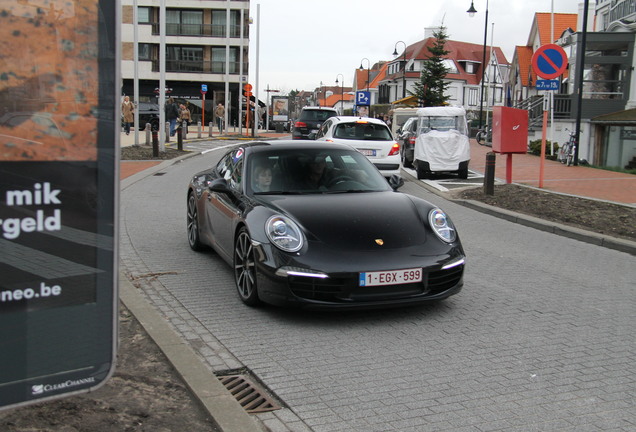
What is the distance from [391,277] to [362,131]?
11.1 metres

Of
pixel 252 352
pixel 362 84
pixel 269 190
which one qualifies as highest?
pixel 362 84

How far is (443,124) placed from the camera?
62.1 feet

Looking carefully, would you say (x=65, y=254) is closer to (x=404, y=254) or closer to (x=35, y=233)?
(x=35, y=233)

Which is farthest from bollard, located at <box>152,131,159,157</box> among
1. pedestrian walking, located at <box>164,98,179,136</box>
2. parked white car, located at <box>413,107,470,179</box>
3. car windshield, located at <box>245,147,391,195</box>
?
car windshield, located at <box>245,147,391,195</box>

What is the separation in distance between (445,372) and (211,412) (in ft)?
5.26

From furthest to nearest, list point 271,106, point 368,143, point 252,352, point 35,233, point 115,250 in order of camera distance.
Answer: point 271,106
point 368,143
point 252,352
point 115,250
point 35,233

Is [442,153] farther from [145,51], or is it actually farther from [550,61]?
[145,51]

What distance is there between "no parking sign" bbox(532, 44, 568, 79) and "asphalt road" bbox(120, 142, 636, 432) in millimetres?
6822

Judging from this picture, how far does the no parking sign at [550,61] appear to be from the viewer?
1330 cm

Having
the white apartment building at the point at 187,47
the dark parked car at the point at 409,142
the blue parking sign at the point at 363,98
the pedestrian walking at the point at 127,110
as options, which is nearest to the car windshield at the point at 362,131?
the dark parked car at the point at 409,142

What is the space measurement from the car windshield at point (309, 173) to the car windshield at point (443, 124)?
12.4 m

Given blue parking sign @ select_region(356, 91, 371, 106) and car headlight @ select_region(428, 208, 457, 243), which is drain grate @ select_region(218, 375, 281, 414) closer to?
car headlight @ select_region(428, 208, 457, 243)

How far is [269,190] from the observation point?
20.3 ft

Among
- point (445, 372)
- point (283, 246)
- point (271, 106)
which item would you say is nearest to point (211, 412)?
point (445, 372)
